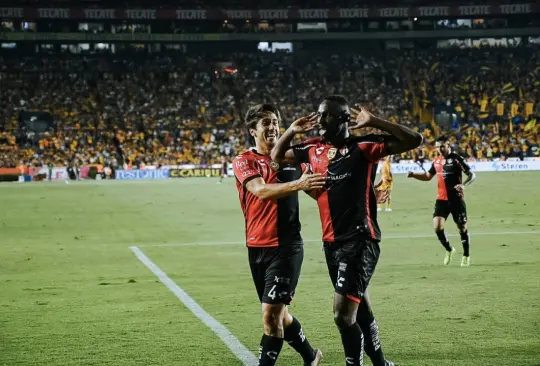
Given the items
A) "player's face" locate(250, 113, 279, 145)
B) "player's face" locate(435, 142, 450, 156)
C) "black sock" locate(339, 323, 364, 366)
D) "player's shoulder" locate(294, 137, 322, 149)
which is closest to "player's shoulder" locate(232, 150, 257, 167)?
"player's face" locate(250, 113, 279, 145)

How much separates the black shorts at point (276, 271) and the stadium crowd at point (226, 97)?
5471 centimetres

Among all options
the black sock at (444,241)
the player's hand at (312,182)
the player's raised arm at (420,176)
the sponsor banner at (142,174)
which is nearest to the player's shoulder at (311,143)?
the player's hand at (312,182)

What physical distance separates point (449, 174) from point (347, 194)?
10248 millimetres

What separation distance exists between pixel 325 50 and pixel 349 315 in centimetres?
7573

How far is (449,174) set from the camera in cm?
1697

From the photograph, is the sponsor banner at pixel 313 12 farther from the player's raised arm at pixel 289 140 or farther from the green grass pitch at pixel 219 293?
the player's raised arm at pixel 289 140

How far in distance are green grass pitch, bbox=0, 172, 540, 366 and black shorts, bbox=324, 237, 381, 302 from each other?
153cm

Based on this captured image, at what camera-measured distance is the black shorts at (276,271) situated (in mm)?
7262

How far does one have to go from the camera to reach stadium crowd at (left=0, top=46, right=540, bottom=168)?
209 feet

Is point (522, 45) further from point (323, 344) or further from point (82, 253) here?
point (323, 344)

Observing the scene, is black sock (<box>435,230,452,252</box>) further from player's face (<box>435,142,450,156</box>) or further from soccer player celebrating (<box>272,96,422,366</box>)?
soccer player celebrating (<box>272,96,422,366</box>)

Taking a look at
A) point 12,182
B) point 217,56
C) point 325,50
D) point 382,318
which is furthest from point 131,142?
point 382,318

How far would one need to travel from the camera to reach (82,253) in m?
19.2

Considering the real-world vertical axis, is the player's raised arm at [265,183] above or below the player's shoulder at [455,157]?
above
